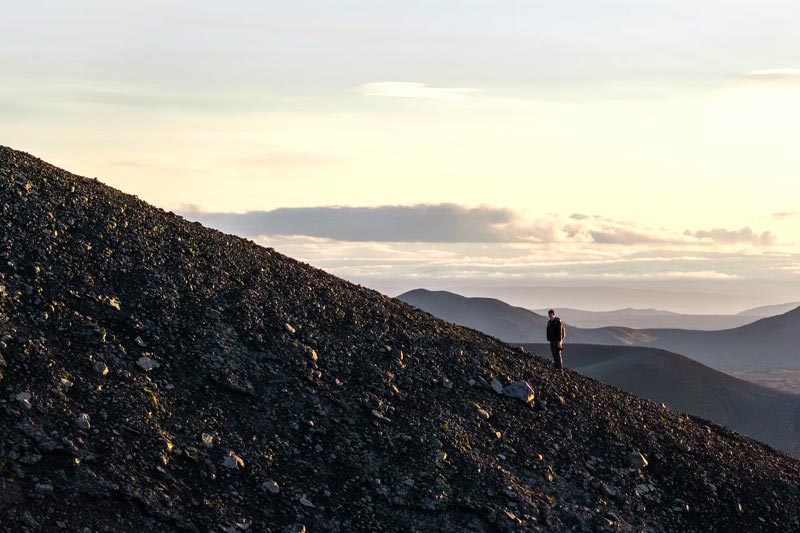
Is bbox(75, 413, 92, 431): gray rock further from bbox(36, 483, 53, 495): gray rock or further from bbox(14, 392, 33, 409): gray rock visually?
bbox(36, 483, 53, 495): gray rock

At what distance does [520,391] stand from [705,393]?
59.3 meters

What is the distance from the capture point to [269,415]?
20281mm

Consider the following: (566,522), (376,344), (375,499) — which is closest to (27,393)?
(375,499)

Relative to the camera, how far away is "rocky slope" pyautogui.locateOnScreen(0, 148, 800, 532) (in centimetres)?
1712

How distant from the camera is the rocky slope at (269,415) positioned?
17125mm

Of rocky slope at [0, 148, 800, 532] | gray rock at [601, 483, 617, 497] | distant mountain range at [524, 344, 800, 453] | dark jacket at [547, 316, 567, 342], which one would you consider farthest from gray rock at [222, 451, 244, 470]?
distant mountain range at [524, 344, 800, 453]

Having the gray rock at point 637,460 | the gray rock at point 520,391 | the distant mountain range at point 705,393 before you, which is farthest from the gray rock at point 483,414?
the distant mountain range at point 705,393

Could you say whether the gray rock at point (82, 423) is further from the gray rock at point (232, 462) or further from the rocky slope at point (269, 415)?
the gray rock at point (232, 462)

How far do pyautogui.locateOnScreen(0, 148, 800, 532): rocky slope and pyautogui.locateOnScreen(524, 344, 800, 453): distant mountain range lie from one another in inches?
1845

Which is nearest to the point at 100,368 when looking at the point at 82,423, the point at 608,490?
the point at 82,423

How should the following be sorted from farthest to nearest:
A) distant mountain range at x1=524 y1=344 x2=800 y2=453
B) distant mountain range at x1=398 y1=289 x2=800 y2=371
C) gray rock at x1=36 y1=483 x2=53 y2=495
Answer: distant mountain range at x1=398 y1=289 x2=800 y2=371, distant mountain range at x1=524 y1=344 x2=800 y2=453, gray rock at x1=36 y1=483 x2=53 y2=495

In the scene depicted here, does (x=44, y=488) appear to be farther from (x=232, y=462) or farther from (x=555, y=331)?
(x=555, y=331)

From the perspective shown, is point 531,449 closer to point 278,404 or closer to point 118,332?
point 278,404

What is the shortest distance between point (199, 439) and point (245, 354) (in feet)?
12.7
